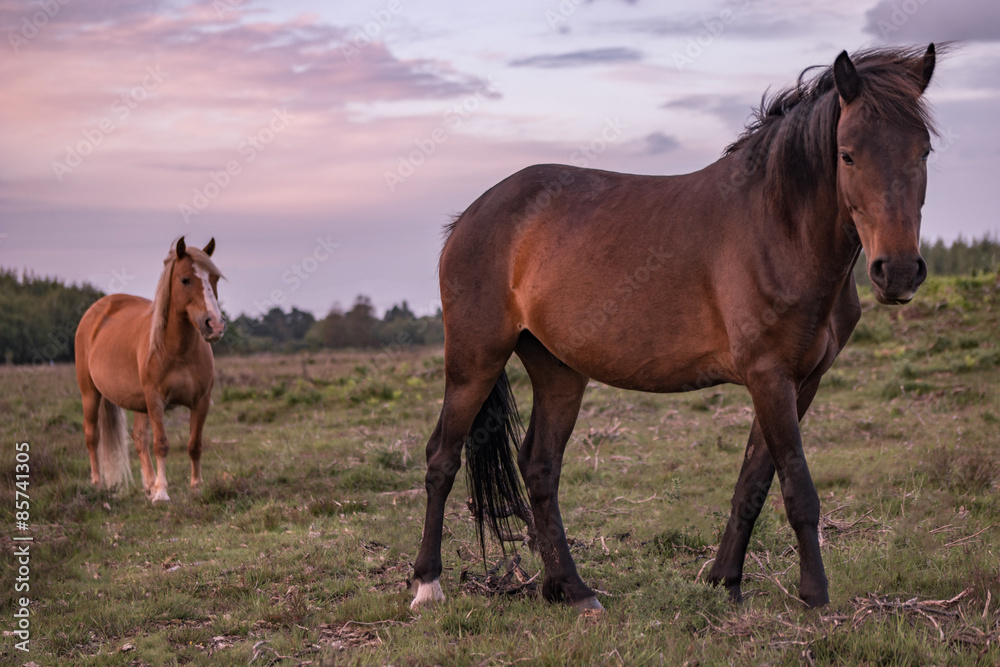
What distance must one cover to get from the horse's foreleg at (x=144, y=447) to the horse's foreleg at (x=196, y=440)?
46 centimetres

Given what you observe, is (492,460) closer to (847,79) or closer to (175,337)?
(847,79)

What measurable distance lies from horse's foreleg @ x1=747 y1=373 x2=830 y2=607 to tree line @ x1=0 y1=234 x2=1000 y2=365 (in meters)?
9.51

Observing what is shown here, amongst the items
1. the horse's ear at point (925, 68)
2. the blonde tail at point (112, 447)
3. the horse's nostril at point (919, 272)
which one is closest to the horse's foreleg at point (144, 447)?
the blonde tail at point (112, 447)

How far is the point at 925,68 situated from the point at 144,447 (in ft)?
27.0

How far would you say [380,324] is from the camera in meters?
40.7

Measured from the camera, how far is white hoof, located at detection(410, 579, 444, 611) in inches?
168

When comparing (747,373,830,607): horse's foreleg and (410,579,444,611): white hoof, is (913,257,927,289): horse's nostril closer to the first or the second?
(747,373,830,607): horse's foreleg

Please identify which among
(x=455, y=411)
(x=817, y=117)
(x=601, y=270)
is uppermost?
(x=817, y=117)

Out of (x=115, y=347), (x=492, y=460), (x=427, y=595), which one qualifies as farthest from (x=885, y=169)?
(x=115, y=347)

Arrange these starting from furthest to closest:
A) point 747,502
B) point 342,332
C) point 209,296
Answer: point 342,332, point 209,296, point 747,502

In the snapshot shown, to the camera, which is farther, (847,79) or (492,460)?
(492,460)

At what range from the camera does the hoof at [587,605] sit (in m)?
4.12

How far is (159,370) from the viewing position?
8133mm

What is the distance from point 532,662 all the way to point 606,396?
356 inches
